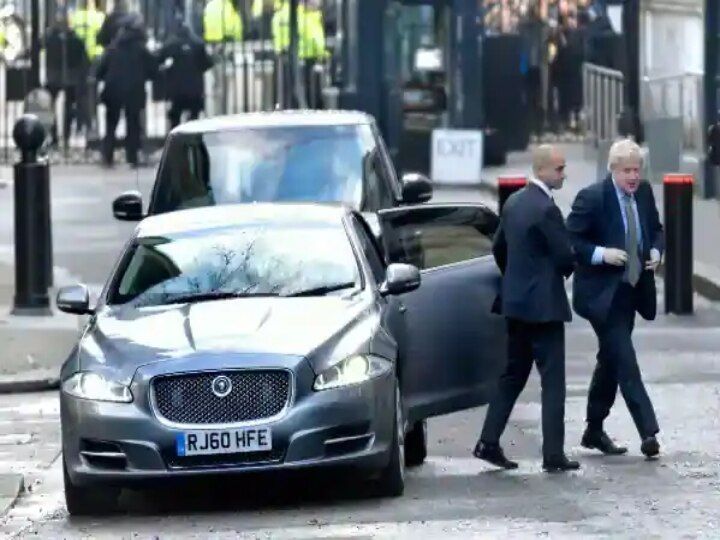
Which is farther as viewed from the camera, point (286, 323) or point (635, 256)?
point (635, 256)

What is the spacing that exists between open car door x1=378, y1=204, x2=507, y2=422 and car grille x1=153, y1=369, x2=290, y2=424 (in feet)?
3.83

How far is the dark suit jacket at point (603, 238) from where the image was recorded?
12859mm

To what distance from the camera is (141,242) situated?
42.0 feet

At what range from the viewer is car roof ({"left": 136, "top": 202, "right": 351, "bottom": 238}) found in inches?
506

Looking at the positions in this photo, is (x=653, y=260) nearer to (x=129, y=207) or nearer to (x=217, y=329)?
(x=217, y=329)

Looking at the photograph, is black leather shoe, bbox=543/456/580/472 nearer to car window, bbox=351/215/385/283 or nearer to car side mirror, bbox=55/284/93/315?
car window, bbox=351/215/385/283

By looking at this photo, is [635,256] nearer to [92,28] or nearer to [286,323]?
[286,323]

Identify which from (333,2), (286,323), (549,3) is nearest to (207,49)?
(333,2)

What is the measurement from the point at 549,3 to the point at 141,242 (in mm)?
28246

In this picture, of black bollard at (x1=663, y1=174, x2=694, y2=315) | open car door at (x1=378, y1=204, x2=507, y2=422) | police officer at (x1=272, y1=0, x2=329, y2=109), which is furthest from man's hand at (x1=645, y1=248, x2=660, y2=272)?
police officer at (x1=272, y1=0, x2=329, y2=109)

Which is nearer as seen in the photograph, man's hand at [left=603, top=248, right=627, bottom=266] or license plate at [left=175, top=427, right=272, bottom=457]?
license plate at [left=175, top=427, right=272, bottom=457]

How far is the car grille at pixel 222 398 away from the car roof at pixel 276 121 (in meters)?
5.77

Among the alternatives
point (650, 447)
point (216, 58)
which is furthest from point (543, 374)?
point (216, 58)

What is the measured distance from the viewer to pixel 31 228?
19922mm
